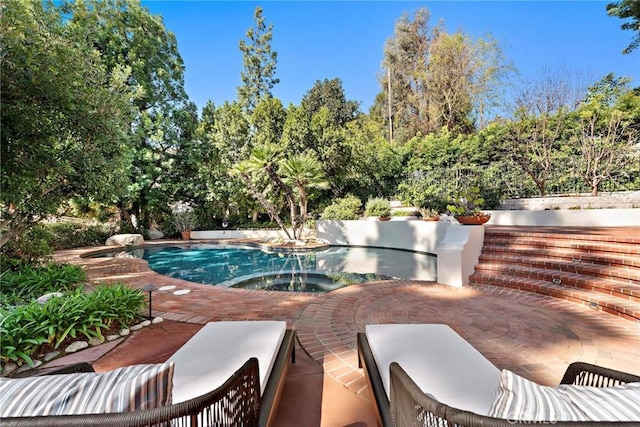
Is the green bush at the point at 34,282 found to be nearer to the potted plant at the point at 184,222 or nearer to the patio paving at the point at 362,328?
the patio paving at the point at 362,328

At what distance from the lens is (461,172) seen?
40.9 ft

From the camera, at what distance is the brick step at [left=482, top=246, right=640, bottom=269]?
14.0ft

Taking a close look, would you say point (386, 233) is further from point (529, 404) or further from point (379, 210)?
point (529, 404)

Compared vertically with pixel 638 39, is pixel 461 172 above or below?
below

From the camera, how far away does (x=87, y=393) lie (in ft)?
3.19

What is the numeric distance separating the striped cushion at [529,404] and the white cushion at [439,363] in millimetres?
512

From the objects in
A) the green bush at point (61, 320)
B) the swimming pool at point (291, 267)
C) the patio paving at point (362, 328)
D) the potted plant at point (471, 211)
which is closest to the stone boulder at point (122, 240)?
the swimming pool at point (291, 267)

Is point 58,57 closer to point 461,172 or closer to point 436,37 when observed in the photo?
point 461,172

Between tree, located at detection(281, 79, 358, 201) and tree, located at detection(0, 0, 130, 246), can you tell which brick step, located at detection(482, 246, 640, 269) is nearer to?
tree, located at detection(0, 0, 130, 246)

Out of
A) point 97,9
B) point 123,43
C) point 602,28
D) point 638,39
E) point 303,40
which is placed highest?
point 97,9

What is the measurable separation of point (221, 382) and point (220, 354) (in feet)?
1.21

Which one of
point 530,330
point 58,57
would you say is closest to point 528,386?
point 530,330

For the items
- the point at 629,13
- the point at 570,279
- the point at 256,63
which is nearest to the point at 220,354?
the point at 570,279

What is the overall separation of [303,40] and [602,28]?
11.3 meters
